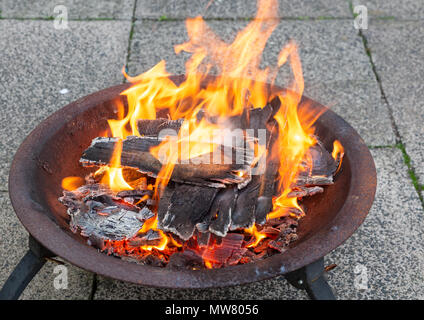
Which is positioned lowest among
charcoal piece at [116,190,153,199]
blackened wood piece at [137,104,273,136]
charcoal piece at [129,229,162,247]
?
charcoal piece at [129,229,162,247]

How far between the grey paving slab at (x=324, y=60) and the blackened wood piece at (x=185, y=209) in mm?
1532

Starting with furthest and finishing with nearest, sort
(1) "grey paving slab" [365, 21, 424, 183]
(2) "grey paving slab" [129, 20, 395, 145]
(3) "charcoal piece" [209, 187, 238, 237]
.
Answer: (2) "grey paving slab" [129, 20, 395, 145] → (1) "grey paving slab" [365, 21, 424, 183] → (3) "charcoal piece" [209, 187, 238, 237]

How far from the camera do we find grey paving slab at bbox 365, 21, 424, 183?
3.12m

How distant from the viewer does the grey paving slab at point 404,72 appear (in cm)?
312

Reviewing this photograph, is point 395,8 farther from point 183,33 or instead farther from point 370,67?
point 183,33

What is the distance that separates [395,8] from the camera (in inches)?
166

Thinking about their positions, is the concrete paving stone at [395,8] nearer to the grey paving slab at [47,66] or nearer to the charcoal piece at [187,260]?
the grey paving slab at [47,66]

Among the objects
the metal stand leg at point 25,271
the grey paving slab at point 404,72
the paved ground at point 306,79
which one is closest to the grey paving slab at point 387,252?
the paved ground at point 306,79

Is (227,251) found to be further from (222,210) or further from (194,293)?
(194,293)

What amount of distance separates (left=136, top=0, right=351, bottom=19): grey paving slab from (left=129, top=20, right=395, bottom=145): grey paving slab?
116 mm

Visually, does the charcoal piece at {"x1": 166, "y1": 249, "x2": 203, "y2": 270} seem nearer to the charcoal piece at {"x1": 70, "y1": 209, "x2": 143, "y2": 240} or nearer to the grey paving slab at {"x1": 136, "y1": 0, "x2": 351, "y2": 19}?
the charcoal piece at {"x1": 70, "y1": 209, "x2": 143, "y2": 240}

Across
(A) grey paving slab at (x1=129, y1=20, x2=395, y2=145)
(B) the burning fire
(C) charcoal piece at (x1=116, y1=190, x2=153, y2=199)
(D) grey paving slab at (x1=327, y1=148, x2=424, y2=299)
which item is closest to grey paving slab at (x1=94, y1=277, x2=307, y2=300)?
(D) grey paving slab at (x1=327, y1=148, x2=424, y2=299)

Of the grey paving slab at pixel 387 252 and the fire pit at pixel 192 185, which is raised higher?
the fire pit at pixel 192 185

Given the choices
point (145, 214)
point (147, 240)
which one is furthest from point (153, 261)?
point (145, 214)
